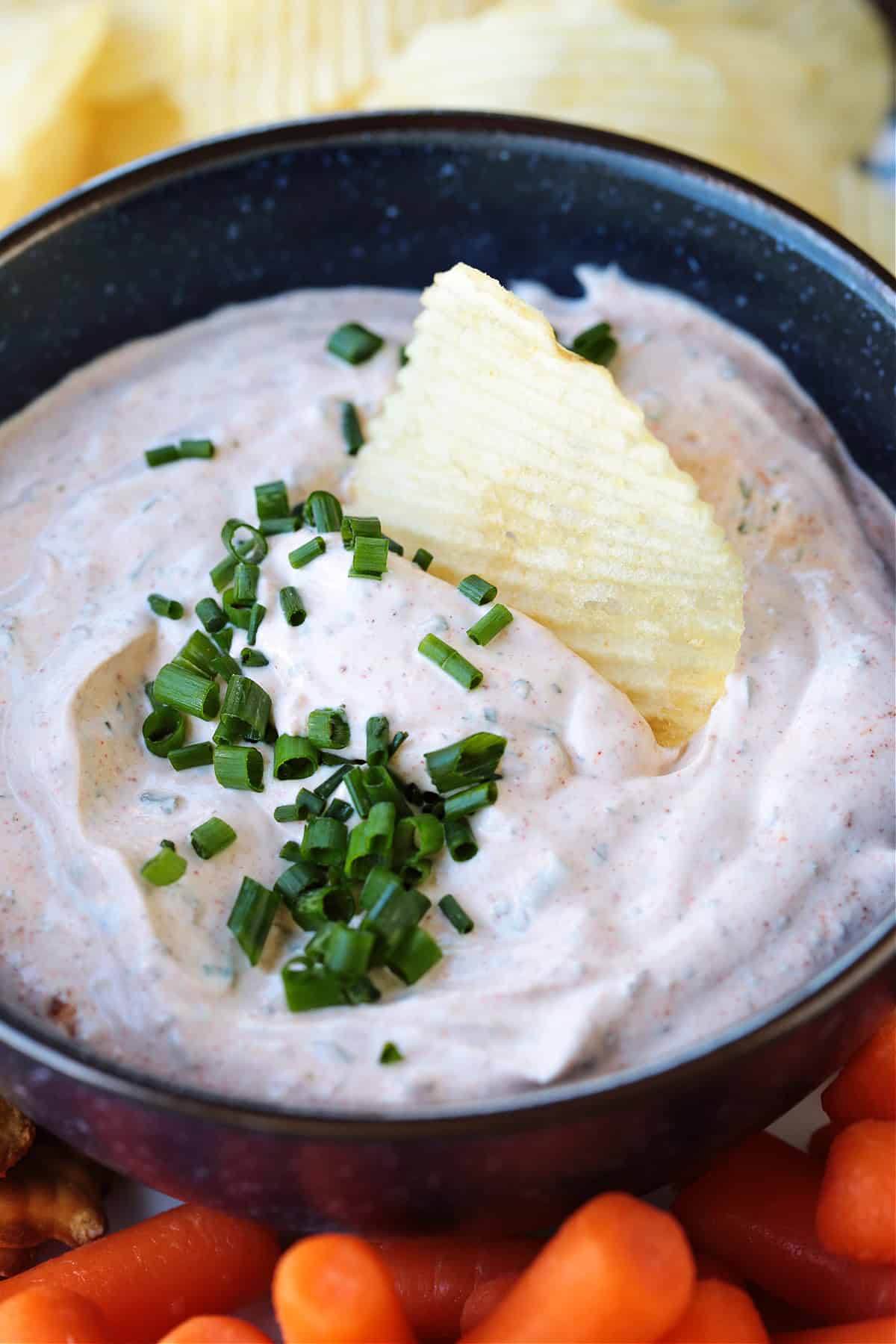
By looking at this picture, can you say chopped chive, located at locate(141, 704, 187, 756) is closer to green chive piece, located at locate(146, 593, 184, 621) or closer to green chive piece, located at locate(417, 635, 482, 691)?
green chive piece, located at locate(146, 593, 184, 621)

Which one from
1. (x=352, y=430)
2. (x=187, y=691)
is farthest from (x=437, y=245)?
(x=187, y=691)

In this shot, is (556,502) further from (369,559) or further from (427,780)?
(427,780)

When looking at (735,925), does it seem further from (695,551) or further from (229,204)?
(229,204)

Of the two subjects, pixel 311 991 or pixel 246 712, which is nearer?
pixel 311 991

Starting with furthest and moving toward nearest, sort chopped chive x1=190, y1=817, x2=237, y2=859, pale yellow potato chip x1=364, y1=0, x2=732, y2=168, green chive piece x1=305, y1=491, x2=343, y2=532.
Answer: pale yellow potato chip x1=364, y1=0, x2=732, y2=168 → green chive piece x1=305, y1=491, x2=343, y2=532 → chopped chive x1=190, y1=817, x2=237, y2=859

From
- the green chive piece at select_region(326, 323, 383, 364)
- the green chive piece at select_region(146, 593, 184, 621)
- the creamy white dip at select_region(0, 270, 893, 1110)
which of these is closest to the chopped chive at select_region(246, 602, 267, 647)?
the creamy white dip at select_region(0, 270, 893, 1110)

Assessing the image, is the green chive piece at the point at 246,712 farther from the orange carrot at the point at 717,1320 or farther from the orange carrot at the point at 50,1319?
the orange carrot at the point at 717,1320

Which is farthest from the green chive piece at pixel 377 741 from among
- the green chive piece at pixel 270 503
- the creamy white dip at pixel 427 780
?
the green chive piece at pixel 270 503
